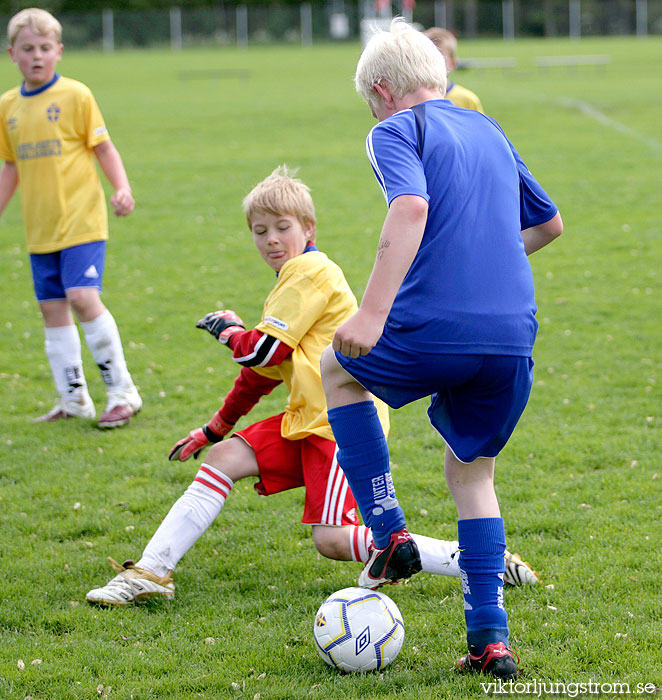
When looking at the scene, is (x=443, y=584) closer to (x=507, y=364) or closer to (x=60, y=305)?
(x=507, y=364)

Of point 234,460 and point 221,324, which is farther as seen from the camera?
point 234,460

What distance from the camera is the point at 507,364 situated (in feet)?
9.84

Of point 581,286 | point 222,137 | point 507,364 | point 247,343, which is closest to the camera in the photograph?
point 507,364

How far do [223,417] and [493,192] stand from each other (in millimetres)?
1679

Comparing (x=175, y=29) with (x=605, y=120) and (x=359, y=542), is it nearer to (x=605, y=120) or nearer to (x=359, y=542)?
(x=605, y=120)

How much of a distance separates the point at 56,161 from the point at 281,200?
8.84 ft

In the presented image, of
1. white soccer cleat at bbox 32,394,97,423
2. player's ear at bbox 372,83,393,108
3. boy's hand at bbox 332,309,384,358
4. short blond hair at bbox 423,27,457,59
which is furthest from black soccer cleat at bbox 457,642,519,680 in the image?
short blond hair at bbox 423,27,457,59

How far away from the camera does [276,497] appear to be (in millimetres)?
4973

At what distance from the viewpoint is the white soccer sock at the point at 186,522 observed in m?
3.85

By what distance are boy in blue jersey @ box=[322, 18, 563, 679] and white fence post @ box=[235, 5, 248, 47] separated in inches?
2322

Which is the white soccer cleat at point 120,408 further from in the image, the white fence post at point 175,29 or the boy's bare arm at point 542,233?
the white fence post at point 175,29

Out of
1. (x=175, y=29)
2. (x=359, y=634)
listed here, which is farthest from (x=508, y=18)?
(x=359, y=634)

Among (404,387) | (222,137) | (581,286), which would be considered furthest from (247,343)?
(222,137)

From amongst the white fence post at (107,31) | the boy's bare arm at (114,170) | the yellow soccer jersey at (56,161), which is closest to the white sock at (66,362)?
the yellow soccer jersey at (56,161)
